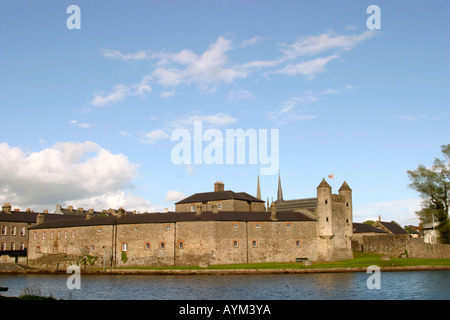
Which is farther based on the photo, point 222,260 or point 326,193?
point 326,193

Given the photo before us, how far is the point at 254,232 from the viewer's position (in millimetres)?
55844

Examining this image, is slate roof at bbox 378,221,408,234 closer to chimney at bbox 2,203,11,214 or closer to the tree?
the tree

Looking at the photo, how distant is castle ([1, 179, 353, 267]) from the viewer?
54.7 metres

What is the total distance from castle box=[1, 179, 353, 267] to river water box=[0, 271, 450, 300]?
1193 cm

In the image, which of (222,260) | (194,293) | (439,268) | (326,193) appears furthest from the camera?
(326,193)

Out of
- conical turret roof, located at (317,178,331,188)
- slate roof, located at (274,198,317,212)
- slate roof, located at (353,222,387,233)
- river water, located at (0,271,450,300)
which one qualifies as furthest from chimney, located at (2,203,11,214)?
slate roof, located at (353,222,387,233)

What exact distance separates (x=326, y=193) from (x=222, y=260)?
15387mm

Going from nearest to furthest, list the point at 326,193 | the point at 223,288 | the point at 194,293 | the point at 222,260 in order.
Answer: the point at 194,293 → the point at 223,288 → the point at 222,260 → the point at 326,193

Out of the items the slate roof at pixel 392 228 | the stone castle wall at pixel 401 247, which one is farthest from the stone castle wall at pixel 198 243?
the slate roof at pixel 392 228

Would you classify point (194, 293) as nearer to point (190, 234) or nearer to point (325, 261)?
point (190, 234)

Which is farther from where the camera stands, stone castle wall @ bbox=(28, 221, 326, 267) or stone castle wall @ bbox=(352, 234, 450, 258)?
stone castle wall @ bbox=(352, 234, 450, 258)

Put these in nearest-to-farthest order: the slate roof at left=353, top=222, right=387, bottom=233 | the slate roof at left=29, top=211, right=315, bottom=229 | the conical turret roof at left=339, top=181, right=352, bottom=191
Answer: the slate roof at left=29, top=211, right=315, bottom=229 < the conical turret roof at left=339, top=181, right=352, bottom=191 < the slate roof at left=353, top=222, right=387, bottom=233
